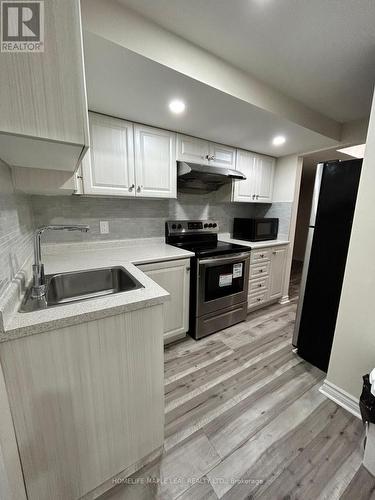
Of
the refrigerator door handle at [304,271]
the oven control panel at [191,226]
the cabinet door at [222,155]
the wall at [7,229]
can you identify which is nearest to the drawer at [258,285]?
the refrigerator door handle at [304,271]

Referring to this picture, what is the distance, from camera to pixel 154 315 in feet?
3.26

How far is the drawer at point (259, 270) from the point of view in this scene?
256cm

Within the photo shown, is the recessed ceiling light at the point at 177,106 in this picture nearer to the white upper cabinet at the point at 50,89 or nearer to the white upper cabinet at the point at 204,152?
the white upper cabinet at the point at 204,152

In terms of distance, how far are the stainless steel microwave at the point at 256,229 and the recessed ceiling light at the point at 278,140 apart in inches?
35.3

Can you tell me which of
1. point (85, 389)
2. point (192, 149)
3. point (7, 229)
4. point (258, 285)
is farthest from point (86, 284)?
point (258, 285)

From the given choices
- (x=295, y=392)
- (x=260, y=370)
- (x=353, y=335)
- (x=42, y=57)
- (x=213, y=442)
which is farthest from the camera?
(x=260, y=370)

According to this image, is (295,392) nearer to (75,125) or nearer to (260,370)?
(260,370)

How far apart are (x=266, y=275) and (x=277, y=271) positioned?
232mm

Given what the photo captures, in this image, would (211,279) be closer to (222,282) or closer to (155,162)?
(222,282)

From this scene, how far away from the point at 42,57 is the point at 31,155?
391 mm

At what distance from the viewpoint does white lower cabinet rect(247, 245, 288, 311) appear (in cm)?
258

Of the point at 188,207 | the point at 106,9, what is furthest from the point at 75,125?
the point at 188,207

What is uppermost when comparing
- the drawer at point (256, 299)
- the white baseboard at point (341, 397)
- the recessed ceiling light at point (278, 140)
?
the recessed ceiling light at point (278, 140)

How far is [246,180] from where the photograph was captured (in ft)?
8.86
